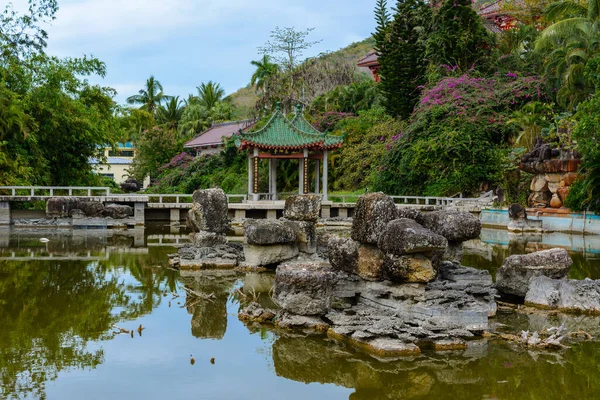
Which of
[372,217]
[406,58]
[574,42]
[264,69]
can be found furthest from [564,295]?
[264,69]

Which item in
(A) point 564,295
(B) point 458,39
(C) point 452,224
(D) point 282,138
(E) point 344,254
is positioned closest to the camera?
(A) point 564,295

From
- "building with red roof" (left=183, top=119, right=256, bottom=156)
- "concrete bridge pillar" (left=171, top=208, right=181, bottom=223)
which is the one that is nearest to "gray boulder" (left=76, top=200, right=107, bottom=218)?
"concrete bridge pillar" (left=171, top=208, right=181, bottom=223)

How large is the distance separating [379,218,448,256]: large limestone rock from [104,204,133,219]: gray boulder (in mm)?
16581

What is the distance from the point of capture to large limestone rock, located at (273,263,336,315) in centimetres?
796

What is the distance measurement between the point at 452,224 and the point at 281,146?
1645cm

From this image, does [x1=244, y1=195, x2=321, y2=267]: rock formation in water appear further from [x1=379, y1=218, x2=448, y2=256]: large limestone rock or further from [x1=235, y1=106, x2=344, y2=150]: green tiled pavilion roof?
[x1=235, y1=106, x2=344, y2=150]: green tiled pavilion roof

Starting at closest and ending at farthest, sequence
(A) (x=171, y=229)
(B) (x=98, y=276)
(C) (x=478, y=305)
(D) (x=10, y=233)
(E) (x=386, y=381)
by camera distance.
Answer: (E) (x=386, y=381) < (C) (x=478, y=305) < (B) (x=98, y=276) < (D) (x=10, y=233) < (A) (x=171, y=229)

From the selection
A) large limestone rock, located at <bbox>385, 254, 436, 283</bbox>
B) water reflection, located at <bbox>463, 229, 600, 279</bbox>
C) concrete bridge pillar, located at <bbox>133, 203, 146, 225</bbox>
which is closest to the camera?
large limestone rock, located at <bbox>385, 254, 436, 283</bbox>

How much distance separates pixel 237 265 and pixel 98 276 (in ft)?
9.00

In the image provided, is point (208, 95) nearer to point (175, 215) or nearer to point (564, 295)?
point (175, 215)

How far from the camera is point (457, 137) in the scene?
26156 millimetres

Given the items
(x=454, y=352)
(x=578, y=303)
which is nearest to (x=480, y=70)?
(x=578, y=303)

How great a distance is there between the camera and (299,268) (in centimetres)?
827

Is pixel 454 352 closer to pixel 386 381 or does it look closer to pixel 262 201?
pixel 386 381
